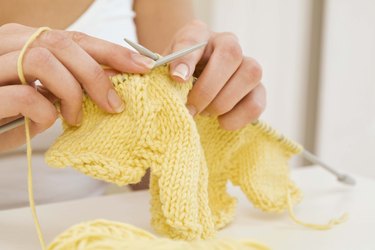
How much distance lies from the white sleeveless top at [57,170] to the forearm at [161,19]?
0.06 meters

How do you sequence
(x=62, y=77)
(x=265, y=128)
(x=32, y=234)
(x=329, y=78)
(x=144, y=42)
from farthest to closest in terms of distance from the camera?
(x=329, y=78) < (x=144, y=42) < (x=265, y=128) < (x=32, y=234) < (x=62, y=77)

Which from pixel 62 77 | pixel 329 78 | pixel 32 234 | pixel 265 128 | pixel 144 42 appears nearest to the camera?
pixel 62 77

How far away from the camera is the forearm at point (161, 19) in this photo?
103 centimetres

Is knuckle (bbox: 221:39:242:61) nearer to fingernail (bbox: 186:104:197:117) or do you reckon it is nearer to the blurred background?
fingernail (bbox: 186:104:197:117)

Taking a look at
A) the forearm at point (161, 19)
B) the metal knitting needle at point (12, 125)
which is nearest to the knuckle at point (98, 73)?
the metal knitting needle at point (12, 125)

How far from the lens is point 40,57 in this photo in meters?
0.55

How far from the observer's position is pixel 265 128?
79 centimetres

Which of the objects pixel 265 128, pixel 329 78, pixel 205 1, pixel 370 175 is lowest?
pixel 370 175

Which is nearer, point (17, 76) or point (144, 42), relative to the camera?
point (17, 76)

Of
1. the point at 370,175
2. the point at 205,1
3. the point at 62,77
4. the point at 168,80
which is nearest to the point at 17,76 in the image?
the point at 62,77

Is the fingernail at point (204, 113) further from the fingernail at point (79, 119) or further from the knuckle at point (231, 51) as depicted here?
the fingernail at point (79, 119)

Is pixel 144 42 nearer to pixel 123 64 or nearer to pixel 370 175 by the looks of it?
pixel 123 64

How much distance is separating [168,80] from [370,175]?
1233 millimetres

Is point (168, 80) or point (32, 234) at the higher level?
point (168, 80)
